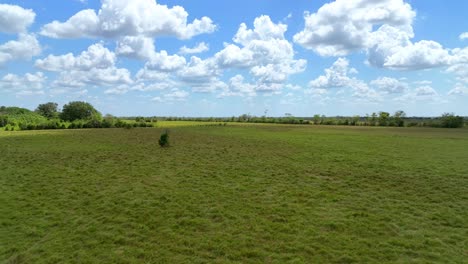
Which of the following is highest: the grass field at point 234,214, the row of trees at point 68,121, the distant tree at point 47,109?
the distant tree at point 47,109

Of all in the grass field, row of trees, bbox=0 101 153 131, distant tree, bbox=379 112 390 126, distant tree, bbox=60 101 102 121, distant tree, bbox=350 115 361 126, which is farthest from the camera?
distant tree, bbox=60 101 102 121

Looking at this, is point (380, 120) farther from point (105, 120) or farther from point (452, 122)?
point (105, 120)

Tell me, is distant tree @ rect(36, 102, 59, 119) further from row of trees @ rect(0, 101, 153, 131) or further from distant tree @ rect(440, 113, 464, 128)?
distant tree @ rect(440, 113, 464, 128)

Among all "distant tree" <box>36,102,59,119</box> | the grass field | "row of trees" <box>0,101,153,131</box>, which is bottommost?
the grass field

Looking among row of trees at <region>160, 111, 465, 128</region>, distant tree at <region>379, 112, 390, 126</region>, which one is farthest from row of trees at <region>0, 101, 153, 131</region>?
distant tree at <region>379, 112, 390, 126</region>

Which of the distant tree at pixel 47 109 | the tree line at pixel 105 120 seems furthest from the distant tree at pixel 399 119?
the distant tree at pixel 47 109

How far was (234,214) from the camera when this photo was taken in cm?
868

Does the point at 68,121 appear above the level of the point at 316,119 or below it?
below

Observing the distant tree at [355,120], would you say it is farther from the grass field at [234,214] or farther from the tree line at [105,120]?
the grass field at [234,214]

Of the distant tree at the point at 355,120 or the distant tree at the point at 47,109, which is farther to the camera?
the distant tree at the point at 47,109

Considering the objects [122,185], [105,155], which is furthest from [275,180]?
[105,155]

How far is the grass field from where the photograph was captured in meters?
6.40

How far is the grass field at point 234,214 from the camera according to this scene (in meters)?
6.40

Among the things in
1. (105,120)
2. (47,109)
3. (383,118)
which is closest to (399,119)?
(383,118)
